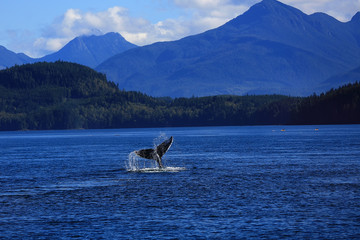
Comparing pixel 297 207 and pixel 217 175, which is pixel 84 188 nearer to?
pixel 217 175

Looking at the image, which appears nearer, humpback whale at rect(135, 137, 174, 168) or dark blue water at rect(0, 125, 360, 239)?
dark blue water at rect(0, 125, 360, 239)

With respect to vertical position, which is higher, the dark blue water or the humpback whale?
the humpback whale

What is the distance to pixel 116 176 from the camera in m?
75.6

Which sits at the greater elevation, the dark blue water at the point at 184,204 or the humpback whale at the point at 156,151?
the humpback whale at the point at 156,151

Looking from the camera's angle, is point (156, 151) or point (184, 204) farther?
point (156, 151)

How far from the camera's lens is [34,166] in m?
96.0

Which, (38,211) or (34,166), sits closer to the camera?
(38,211)

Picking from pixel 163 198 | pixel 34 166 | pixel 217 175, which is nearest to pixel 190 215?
pixel 163 198

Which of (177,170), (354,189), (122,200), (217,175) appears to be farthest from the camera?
(177,170)

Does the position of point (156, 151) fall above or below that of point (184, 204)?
above

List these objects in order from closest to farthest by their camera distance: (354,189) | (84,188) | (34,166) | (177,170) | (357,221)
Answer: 1. (357,221)
2. (354,189)
3. (84,188)
4. (177,170)
5. (34,166)

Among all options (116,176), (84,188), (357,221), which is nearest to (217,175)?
(116,176)

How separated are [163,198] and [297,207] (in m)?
13.0

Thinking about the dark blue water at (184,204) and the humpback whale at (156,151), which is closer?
the dark blue water at (184,204)
